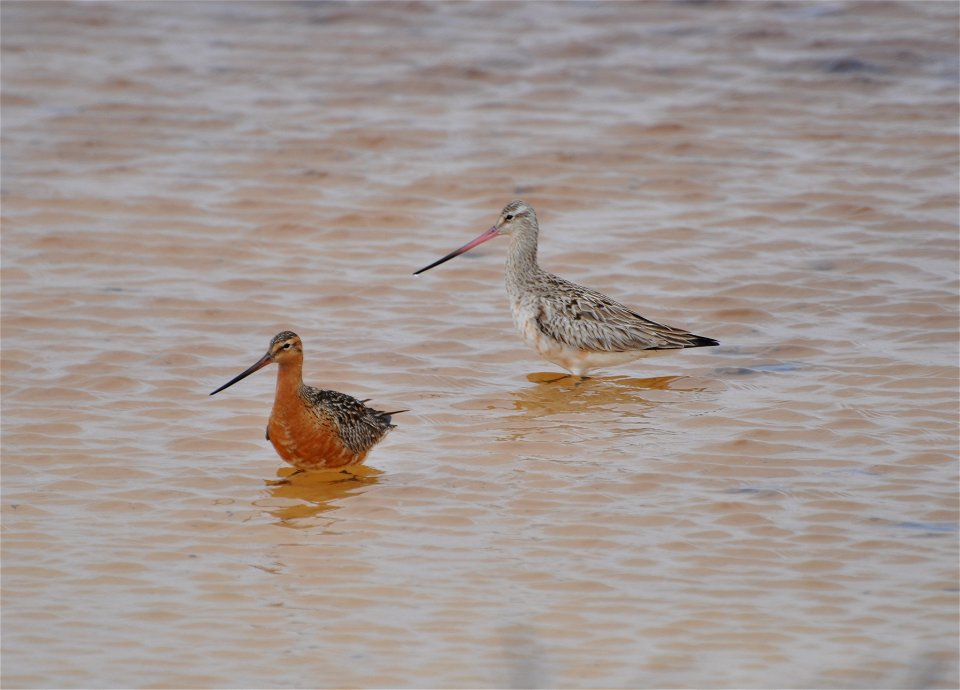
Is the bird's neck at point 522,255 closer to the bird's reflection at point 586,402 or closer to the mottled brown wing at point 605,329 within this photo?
the mottled brown wing at point 605,329

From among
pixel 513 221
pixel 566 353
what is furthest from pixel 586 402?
pixel 513 221

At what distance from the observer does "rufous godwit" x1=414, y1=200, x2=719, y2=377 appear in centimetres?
830

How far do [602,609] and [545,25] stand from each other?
434 inches

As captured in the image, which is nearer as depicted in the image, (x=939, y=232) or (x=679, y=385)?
(x=679, y=385)

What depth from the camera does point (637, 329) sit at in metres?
8.41

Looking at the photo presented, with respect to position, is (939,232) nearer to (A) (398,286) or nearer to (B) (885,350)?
(B) (885,350)

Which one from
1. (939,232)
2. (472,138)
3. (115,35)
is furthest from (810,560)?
(115,35)

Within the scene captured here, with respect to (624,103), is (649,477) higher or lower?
lower

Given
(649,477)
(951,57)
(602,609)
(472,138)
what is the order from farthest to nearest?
(951,57)
(472,138)
(649,477)
(602,609)

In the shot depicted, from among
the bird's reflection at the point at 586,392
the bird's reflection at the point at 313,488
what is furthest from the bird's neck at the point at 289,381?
the bird's reflection at the point at 586,392

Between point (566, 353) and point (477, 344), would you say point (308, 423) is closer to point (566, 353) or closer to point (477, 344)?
point (566, 353)

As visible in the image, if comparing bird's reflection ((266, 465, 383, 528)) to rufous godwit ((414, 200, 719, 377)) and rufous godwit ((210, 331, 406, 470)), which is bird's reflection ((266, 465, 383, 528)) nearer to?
rufous godwit ((210, 331, 406, 470))

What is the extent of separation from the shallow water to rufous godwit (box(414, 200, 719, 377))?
217mm

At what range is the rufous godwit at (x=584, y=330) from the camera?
8.30 meters
